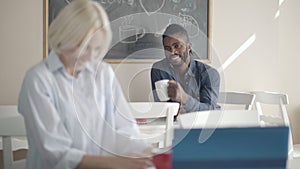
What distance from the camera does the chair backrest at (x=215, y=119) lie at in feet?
3.14

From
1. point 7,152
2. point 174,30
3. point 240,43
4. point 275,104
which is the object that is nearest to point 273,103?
point 275,104

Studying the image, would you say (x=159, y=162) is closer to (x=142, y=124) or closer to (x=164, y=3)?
(x=142, y=124)

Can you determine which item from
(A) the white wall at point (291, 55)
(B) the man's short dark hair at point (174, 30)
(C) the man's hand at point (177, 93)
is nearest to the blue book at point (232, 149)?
(C) the man's hand at point (177, 93)

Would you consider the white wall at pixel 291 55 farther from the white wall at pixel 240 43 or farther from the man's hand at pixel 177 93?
the man's hand at pixel 177 93

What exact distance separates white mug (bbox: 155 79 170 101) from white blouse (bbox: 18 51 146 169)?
16cm

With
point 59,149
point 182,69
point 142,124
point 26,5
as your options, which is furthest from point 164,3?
point 59,149

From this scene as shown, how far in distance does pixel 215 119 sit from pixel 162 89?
0.15 m

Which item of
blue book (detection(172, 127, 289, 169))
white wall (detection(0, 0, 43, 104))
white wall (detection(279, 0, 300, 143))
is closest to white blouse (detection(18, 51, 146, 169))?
blue book (detection(172, 127, 289, 169))

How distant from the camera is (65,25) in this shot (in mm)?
838

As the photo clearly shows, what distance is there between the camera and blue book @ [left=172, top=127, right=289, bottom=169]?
79cm

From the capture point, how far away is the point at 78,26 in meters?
0.83

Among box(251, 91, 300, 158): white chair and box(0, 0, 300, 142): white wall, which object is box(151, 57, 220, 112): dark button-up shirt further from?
box(251, 91, 300, 158): white chair

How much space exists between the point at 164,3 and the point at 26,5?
2.18 feet

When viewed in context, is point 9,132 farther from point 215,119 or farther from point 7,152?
point 215,119
